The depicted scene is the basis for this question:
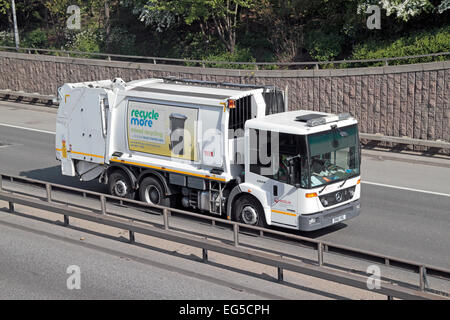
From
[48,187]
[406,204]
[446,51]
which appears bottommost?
[406,204]

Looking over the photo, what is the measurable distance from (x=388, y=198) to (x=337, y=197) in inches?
153

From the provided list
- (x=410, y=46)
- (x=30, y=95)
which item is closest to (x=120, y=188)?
(x=410, y=46)

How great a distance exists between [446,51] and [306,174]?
506 inches

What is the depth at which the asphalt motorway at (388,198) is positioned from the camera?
14367 millimetres

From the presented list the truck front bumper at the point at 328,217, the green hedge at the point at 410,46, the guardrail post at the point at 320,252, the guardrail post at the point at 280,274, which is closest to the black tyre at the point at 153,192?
the truck front bumper at the point at 328,217

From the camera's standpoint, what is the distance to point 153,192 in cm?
1705

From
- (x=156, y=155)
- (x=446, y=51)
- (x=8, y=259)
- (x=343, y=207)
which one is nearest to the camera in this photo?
(x=8, y=259)

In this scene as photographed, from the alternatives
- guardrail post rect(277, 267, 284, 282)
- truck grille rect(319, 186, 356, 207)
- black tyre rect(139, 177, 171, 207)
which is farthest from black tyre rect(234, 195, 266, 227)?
guardrail post rect(277, 267, 284, 282)

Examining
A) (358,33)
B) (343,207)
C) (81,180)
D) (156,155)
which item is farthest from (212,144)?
(358,33)

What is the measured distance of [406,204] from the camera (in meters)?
17.4

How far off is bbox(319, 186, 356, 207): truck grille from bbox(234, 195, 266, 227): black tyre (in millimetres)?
1408

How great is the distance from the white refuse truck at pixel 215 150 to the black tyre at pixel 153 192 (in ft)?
0.08

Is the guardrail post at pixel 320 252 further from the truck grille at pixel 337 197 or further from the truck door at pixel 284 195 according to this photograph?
the truck grille at pixel 337 197
